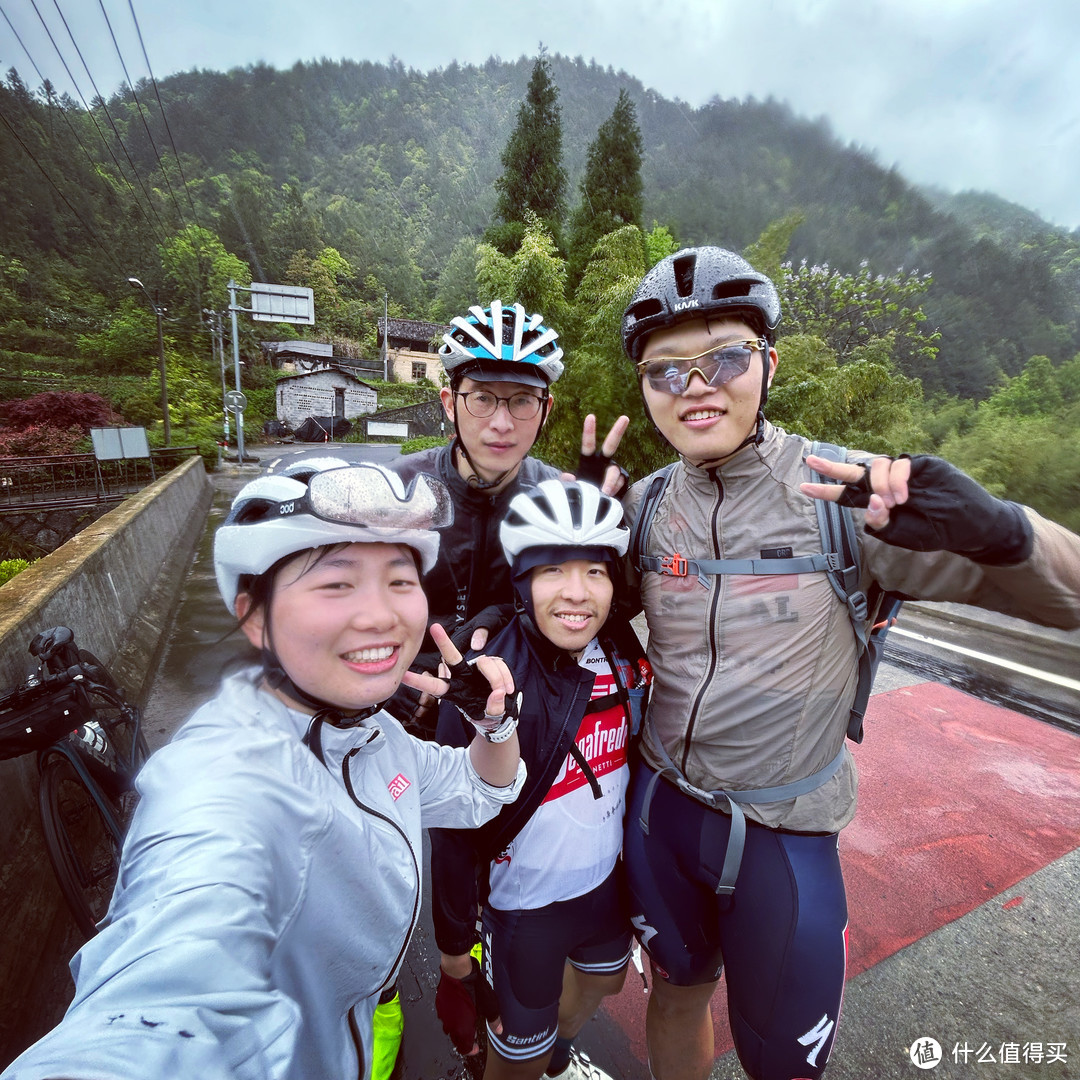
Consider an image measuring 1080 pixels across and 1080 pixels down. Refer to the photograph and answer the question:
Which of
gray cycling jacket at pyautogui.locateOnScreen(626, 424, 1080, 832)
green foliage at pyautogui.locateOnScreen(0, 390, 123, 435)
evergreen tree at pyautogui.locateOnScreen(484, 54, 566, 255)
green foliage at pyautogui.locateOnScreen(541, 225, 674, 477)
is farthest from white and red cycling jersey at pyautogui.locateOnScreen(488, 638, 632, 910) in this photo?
green foliage at pyautogui.locateOnScreen(0, 390, 123, 435)

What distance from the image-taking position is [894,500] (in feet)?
4.49

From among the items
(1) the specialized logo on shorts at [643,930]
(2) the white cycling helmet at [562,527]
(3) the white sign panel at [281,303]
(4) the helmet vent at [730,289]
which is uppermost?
(3) the white sign panel at [281,303]

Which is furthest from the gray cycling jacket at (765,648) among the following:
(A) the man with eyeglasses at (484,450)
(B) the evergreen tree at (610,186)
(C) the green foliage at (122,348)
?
(C) the green foliage at (122,348)

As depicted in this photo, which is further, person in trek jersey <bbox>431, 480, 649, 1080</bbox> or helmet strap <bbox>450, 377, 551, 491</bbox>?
helmet strap <bbox>450, 377, 551, 491</bbox>

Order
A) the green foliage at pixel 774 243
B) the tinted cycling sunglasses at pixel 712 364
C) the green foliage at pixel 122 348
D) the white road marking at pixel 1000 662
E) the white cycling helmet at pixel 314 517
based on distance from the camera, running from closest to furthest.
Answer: the white cycling helmet at pixel 314 517 → the tinted cycling sunglasses at pixel 712 364 → the white road marking at pixel 1000 662 → the green foliage at pixel 774 243 → the green foliage at pixel 122 348

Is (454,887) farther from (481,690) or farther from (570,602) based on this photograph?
(570,602)

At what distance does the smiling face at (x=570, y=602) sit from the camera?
74.4 inches

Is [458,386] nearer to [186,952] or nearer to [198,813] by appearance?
[198,813]

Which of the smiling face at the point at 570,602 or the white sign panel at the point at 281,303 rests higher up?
the white sign panel at the point at 281,303

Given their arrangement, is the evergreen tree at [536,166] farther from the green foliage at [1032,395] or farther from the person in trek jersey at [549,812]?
the person in trek jersey at [549,812]

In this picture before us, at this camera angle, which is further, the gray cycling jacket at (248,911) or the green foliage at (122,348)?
the green foliage at (122,348)

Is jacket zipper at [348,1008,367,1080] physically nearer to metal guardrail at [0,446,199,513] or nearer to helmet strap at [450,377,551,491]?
helmet strap at [450,377,551,491]

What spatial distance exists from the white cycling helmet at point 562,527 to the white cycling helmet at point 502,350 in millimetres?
890

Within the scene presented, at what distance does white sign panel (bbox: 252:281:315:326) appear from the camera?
30.6 m
